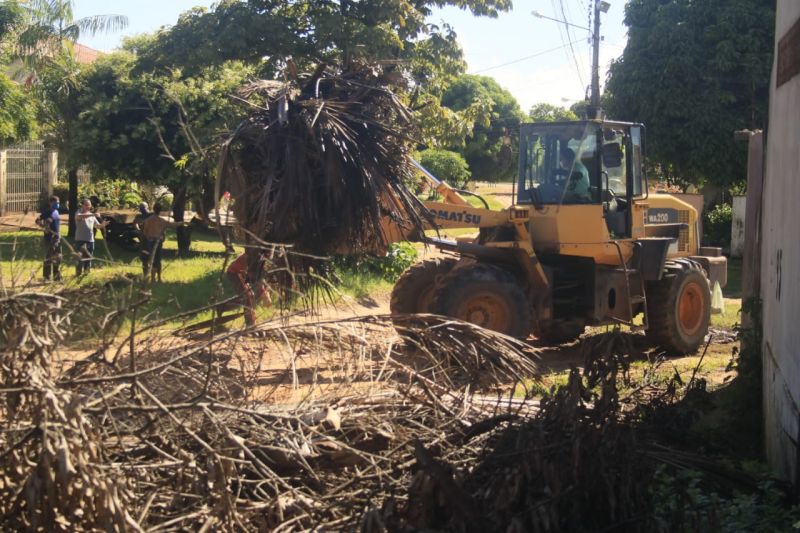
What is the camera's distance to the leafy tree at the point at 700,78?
24000mm

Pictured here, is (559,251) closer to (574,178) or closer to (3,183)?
(574,178)

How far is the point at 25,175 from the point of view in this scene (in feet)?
88.4

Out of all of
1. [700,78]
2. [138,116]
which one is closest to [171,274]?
[138,116]

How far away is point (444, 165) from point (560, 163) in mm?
27492

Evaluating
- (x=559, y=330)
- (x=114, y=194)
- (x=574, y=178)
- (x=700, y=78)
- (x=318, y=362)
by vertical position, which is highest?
(x=700, y=78)

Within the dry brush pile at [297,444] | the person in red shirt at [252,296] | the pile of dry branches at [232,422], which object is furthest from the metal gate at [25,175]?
the dry brush pile at [297,444]

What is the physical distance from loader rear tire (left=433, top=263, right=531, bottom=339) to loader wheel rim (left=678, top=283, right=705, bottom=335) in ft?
10.2

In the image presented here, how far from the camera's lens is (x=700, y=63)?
24.6 m

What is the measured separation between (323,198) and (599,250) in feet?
15.0

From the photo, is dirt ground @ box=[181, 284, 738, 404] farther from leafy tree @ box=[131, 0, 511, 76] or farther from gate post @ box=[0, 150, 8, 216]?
gate post @ box=[0, 150, 8, 216]

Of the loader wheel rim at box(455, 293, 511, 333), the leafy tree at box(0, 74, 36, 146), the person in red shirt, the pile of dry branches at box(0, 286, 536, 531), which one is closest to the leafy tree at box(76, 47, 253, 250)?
the leafy tree at box(0, 74, 36, 146)

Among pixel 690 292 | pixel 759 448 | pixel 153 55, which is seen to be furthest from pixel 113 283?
pixel 153 55

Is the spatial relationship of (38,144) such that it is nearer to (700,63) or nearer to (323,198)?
(700,63)

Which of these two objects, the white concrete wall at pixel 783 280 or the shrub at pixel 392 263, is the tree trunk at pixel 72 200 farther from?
the white concrete wall at pixel 783 280
